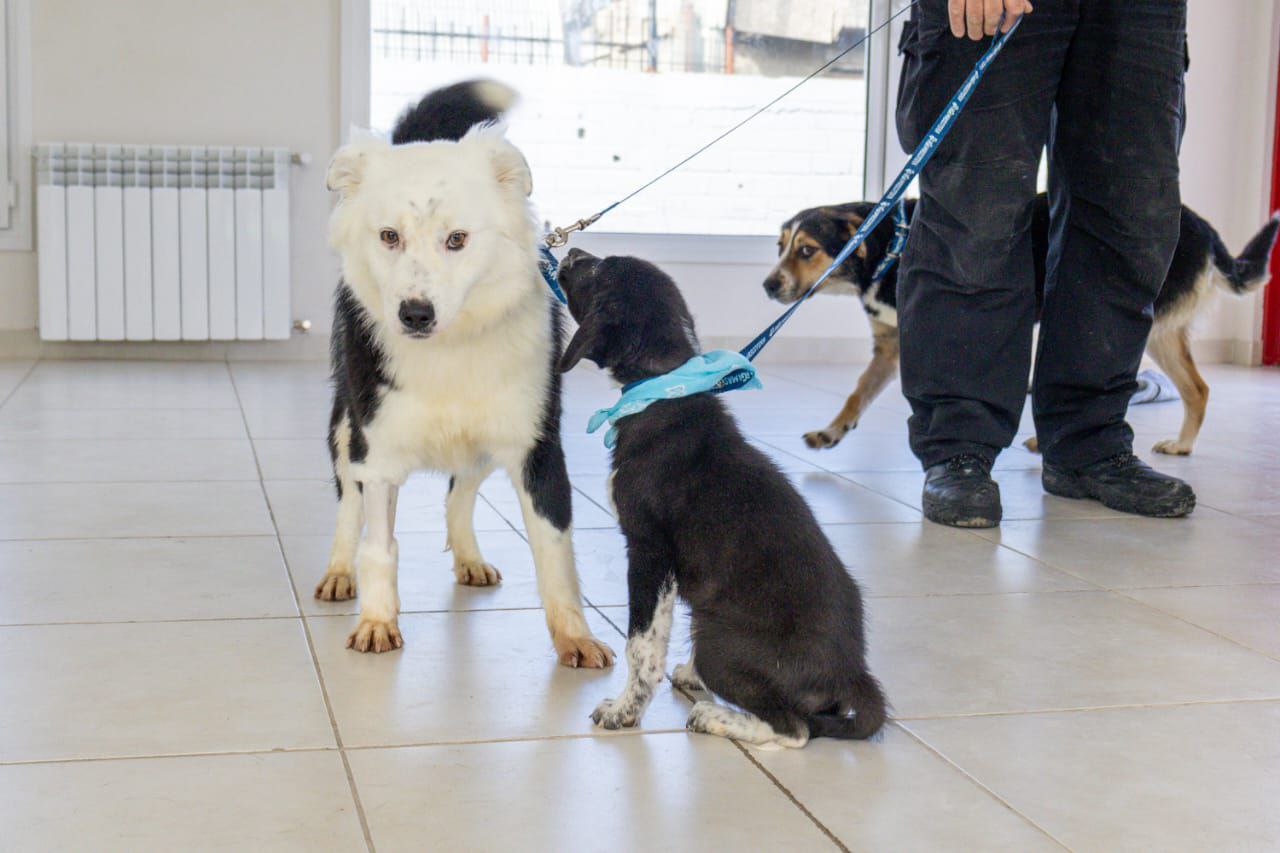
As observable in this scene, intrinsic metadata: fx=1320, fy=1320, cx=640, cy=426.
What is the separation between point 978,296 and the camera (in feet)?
9.87

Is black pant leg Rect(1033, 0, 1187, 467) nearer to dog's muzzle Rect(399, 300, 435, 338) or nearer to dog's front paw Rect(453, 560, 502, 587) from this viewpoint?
dog's front paw Rect(453, 560, 502, 587)

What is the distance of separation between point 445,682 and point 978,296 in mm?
A: 1681

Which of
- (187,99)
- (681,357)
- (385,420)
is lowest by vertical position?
(385,420)

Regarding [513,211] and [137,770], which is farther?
[513,211]

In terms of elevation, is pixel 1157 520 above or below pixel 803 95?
below

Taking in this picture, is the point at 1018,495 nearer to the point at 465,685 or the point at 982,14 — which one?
the point at 982,14

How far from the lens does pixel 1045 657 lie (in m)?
2.02

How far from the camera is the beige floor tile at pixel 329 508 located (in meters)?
2.88

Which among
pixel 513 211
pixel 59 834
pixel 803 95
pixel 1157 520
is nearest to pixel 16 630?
pixel 59 834

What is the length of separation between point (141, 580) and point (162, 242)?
386 centimetres

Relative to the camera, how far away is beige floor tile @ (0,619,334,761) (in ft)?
5.31

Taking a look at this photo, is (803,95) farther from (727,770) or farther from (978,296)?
(727,770)

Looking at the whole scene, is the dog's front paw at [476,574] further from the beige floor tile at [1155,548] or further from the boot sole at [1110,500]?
the boot sole at [1110,500]

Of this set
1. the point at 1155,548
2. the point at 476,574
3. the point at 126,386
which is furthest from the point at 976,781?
the point at 126,386
